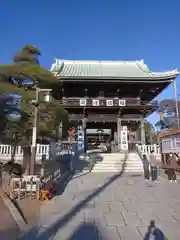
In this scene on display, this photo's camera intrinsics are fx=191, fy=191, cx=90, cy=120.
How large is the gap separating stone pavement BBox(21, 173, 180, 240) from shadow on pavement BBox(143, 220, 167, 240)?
0.24ft

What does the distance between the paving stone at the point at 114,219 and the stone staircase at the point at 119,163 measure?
7.67 metres

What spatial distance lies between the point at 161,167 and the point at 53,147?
6875 mm

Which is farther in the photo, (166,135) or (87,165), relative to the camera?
(87,165)

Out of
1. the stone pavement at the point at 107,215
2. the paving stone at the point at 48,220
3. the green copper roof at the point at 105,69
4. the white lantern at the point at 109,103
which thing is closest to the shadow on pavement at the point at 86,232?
the stone pavement at the point at 107,215

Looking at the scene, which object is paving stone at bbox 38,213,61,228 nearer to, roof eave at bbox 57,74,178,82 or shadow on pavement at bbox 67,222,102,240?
shadow on pavement at bbox 67,222,102,240

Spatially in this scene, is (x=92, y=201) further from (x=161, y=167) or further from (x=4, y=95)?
(x=161, y=167)

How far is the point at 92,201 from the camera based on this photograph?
18.0 ft

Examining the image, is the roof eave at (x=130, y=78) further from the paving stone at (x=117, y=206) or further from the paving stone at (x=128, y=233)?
the paving stone at (x=128, y=233)

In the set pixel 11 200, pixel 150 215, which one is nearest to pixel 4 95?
pixel 11 200

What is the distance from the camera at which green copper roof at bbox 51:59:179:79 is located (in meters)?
18.5

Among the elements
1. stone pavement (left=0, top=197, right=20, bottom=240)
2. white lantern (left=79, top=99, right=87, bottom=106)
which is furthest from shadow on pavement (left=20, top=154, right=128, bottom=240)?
white lantern (left=79, top=99, right=87, bottom=106)

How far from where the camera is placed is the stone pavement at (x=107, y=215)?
3395 mm

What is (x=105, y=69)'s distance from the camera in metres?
21.4

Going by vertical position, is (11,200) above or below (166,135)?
below
